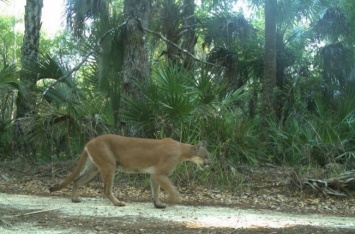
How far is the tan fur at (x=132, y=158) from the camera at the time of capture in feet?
28.6

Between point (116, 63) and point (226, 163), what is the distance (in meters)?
4.54

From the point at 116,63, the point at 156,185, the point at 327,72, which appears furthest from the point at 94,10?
the point at 327,72

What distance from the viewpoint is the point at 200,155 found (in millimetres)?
9242

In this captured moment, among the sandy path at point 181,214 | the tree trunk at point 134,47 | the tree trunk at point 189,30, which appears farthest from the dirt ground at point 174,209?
the tree trunk at point 189,30

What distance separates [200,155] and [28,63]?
6.14 m

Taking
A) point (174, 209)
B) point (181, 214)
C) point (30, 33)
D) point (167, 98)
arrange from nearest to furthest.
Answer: point (181, 214) → point (174, 209) → point (167, 98) → point (30, 33)

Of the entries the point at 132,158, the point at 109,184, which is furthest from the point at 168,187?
the point at 109,184

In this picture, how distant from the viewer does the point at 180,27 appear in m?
20.0

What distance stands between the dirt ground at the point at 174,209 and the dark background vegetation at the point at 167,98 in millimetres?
701

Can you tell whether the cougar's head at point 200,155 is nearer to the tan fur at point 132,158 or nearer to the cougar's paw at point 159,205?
the tan fur at point 132,158

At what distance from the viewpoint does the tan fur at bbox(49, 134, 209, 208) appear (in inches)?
343

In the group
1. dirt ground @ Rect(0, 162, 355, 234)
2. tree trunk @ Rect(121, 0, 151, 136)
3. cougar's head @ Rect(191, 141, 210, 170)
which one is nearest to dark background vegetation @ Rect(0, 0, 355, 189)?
tree trunk @ Rect(121, 0, 151, 136)

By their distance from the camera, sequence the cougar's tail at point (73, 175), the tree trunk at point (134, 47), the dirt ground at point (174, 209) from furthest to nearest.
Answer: the tree trunk at point (134, 47) < the cougar's tail at point (73, 175) < the dirt ground at point (174, 209)

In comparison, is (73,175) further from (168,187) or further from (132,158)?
(168,187)
